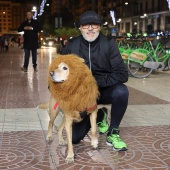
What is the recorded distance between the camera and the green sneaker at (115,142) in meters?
4.30

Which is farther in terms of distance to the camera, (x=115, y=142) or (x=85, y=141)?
(x=85, y=141)

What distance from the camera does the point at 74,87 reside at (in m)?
3.71

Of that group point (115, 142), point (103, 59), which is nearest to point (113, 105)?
point (115, 142)

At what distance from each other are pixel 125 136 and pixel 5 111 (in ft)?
8.26

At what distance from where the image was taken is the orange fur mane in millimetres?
3676

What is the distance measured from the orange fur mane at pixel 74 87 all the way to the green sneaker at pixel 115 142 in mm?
713

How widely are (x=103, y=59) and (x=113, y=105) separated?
0.56 meters

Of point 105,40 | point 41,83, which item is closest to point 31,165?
point 105,40

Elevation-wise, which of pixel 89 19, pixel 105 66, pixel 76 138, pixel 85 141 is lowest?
pixel 85 141

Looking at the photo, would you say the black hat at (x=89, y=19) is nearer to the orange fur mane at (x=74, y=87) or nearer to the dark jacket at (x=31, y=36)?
the orange fur mane at (x=74, y=87)

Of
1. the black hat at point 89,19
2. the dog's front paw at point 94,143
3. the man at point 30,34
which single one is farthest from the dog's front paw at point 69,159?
the man at point 30,34

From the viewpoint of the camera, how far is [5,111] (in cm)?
655

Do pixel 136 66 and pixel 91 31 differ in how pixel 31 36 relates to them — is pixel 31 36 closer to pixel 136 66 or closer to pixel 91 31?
pixel 136 66

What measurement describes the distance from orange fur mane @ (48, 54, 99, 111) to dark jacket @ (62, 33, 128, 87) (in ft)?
1.75
